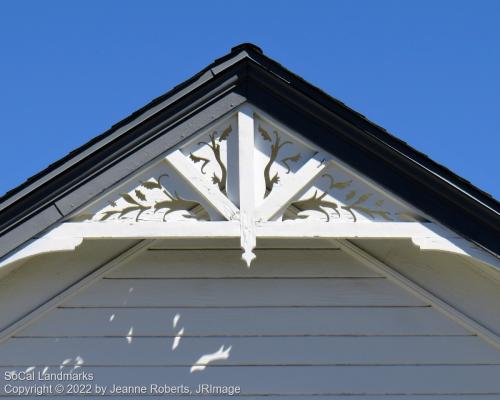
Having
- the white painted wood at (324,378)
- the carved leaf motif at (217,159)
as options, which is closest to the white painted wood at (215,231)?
the carved leaf motif at (217,159)

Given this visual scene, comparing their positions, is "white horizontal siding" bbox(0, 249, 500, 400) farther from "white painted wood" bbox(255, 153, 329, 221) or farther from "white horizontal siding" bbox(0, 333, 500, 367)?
"white painted wood" bbox(255, 153, 329, 221)

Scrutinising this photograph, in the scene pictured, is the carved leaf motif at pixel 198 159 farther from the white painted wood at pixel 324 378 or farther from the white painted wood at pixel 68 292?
the white painted wood at pixel 324 378

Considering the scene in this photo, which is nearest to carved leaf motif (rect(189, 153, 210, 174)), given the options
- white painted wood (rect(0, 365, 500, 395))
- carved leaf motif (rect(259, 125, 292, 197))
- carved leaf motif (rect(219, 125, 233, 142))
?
carved leaf motif (rect(219, 125, 233, 142))

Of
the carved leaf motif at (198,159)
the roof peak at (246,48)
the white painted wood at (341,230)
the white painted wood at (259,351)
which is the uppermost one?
the roof peak at (246,48)

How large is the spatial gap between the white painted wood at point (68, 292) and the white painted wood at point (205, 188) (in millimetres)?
835

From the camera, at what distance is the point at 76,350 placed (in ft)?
24.6

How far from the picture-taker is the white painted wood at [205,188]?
7.05 metres

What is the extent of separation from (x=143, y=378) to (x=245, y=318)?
2.54 feet

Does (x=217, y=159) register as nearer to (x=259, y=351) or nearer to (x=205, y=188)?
(x=205, y=188)

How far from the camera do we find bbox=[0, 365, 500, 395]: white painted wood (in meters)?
7.45

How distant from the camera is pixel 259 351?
24.7 feet

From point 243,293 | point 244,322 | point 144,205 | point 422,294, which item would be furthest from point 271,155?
point 422,294

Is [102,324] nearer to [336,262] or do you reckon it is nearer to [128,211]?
[128,211]

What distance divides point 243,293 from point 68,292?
1162 mm
